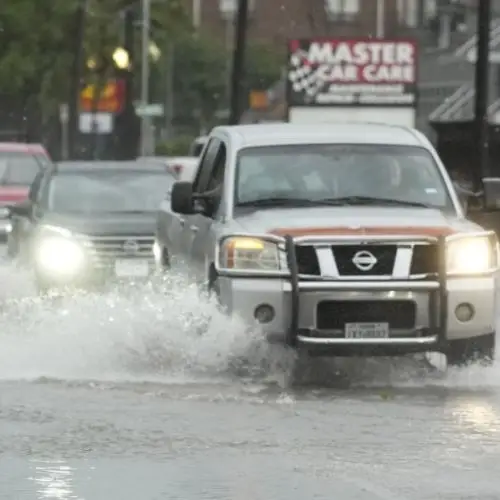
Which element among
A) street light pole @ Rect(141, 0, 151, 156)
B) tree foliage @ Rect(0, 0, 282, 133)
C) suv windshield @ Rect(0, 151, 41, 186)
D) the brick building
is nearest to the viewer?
suv windshield @ Rect(0, 151, 41, 186)

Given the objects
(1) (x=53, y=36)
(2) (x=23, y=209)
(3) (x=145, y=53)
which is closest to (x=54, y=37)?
(1) (x=53, y=36)

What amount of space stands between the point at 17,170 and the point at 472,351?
1633 centimetres

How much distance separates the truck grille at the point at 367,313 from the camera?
12.6m

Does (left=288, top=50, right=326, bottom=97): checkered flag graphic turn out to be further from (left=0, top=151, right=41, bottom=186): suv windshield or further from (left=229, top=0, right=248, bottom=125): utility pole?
(left=0, top=151, right=41, bottom=186): suv windshield

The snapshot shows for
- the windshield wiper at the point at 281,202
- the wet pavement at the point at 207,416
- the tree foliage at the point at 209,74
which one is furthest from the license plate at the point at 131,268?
the tree foliage at the point at 209,74

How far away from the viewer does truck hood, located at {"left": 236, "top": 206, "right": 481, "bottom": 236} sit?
41.4 ft

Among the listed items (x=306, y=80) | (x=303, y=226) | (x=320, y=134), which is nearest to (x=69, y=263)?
(x=320, y=134)

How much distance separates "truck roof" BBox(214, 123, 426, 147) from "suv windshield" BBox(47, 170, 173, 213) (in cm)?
590

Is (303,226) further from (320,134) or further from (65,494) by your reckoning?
(65,494)

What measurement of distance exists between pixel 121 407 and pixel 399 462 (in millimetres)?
2545

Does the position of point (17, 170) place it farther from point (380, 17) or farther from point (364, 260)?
point (380, 17)

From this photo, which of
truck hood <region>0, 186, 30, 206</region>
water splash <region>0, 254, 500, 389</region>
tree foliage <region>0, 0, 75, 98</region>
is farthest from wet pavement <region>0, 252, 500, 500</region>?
tree foliage <region>0, 0, 75, 98</region>

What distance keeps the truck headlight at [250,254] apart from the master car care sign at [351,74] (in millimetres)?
33429

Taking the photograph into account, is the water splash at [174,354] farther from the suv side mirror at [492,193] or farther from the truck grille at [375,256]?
the suv side mirror at [492,193]
